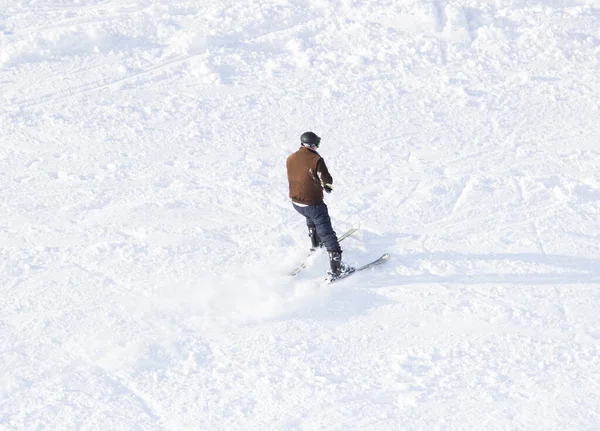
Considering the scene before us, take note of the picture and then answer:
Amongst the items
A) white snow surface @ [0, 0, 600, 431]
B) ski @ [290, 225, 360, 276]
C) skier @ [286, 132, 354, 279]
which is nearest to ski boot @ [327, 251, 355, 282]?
skier @ [286, 132, 354, 279]

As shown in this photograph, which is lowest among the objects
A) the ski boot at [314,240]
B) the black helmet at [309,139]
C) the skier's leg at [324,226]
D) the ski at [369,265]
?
the ski at [369,265]

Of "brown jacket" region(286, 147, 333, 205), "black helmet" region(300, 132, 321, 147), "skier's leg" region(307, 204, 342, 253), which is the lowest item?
"skier's leg" region(307, 204, 342, 253)

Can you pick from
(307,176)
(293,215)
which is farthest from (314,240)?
(307,176)

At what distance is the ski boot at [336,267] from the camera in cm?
898

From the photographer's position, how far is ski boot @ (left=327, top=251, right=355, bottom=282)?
353 inches

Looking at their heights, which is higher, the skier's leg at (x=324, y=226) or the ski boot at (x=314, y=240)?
the skier's leg at (x=324, y=226)

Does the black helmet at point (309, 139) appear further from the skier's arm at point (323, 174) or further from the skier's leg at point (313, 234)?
the skier's leg at point (313, 234)

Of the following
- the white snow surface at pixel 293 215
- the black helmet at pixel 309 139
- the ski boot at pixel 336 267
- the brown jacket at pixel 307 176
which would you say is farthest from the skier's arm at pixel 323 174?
the white snow surface at pixel 293 215

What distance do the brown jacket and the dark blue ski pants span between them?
93 mm

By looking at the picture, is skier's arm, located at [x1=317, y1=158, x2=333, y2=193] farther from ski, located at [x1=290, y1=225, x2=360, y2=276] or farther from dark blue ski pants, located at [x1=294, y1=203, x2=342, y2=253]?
ski, located at [x1=290, y1=225, x2=360, y2=276]

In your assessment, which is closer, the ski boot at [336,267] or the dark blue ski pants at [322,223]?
the dark blue ski pants at [322,223]

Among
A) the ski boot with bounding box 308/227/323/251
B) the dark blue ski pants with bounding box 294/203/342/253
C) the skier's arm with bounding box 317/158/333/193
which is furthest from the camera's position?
the ski boot with bounding box 308/227/323/251

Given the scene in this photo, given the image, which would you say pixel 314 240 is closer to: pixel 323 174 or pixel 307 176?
pixel 307 176

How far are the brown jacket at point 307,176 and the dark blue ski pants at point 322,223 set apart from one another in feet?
0.31
